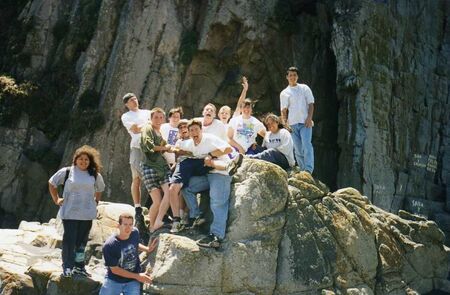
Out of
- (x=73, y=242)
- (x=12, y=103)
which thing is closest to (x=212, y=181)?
(x=73, y=242)

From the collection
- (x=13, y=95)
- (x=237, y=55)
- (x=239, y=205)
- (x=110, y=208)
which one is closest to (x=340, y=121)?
(x=237, y=55)

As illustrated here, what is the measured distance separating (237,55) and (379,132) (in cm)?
662

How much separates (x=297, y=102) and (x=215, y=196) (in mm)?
3625

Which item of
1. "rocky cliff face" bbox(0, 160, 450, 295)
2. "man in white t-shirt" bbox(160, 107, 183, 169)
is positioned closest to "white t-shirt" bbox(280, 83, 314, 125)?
"rocky cliff face" bbox(0, 160, 450, 295)

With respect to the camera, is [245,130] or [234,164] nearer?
[234,164]

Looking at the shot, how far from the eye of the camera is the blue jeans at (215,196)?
8172 millimetres

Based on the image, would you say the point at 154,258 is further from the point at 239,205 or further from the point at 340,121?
the point at 340,121

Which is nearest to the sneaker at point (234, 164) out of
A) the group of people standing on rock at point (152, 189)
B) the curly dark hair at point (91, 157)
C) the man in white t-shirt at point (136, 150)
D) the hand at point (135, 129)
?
the group of people standing on rock at point (152, 189)

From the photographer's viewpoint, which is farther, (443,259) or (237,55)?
(237,55)

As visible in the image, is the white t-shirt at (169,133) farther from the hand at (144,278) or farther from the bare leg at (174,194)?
the hand at (144,278)

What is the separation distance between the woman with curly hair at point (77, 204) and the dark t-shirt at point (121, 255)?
1180 millimetres

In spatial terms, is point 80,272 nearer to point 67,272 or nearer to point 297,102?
point 67,272

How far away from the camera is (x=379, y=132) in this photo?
741 inches

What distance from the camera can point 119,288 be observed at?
23.6 feet
